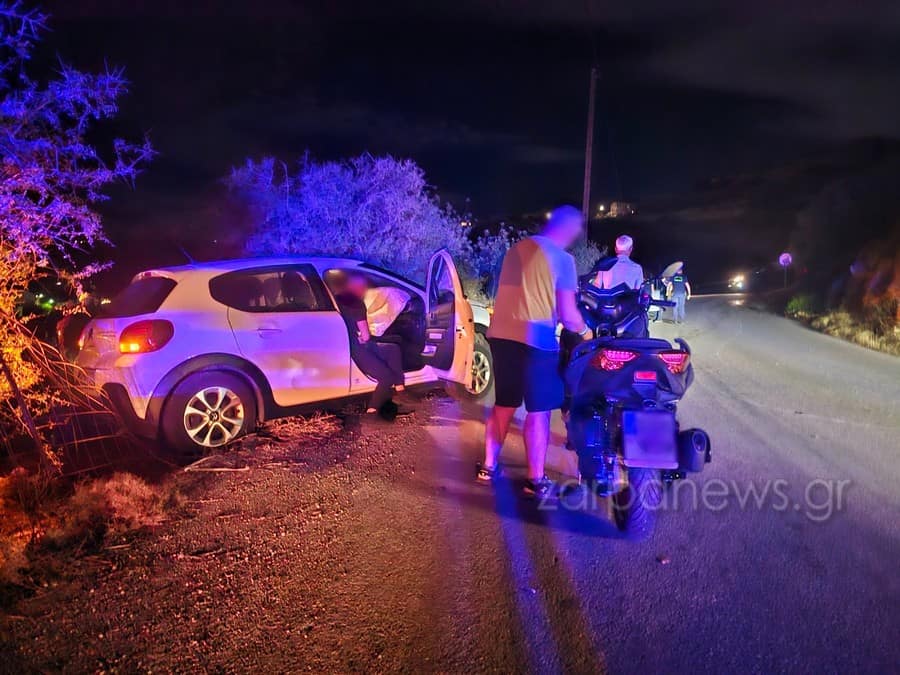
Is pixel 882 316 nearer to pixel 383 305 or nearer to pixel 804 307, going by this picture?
pixel 804 307

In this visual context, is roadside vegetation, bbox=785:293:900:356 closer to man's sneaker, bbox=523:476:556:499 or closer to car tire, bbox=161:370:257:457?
man's sneaker, bbox=523:476:556:499

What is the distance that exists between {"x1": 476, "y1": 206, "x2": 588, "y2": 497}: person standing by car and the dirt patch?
121cm

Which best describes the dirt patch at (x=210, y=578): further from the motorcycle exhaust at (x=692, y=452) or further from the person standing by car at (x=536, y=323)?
the motorcycle exhaust at (x=692, y=452)

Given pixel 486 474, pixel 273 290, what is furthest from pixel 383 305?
pixel 486 474

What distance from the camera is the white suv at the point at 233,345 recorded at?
15.8 ft

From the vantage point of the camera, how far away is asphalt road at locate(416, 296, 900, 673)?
2600 millimetres

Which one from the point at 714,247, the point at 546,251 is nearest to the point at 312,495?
the point at 546,251

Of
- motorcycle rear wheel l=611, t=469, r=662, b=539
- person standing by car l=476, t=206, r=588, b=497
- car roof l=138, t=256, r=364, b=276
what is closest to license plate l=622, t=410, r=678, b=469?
motorcycle rear wheel l=611, t=469, r=662, b=539

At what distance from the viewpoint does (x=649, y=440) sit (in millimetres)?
3426

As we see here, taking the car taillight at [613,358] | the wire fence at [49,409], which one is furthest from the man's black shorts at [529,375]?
the wire fence at [49,409]

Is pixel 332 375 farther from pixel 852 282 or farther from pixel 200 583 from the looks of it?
pixel 852 282

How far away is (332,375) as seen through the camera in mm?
5590

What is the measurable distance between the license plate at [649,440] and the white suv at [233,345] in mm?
2684

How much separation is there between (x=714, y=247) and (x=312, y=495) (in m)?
74.6
